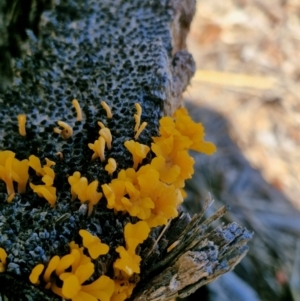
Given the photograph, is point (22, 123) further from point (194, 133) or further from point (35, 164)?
point (194, 133)

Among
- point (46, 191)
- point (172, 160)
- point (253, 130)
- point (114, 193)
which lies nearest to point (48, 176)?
point (46, 191)

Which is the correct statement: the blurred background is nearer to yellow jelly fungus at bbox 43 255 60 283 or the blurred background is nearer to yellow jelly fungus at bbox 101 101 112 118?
yellow jelly fungus at bbox 101 101 112 118

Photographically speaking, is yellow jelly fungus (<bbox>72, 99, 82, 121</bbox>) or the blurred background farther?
the blurred background

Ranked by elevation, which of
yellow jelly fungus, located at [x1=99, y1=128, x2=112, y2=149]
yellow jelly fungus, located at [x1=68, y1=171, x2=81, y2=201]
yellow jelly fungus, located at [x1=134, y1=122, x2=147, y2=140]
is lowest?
yellow jelly fungus, located at [x1=68, y1=171, x2=81, y2=201]

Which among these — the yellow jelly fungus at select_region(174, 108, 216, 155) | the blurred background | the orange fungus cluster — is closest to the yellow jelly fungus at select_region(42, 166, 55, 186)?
the orange fungus cluster

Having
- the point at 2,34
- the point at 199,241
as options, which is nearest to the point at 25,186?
the point at 199,241

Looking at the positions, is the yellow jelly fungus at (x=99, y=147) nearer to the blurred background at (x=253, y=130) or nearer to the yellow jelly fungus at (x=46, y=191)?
the yellow jelly fungus at (x=46, y=191)
